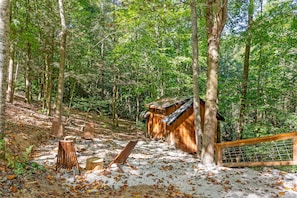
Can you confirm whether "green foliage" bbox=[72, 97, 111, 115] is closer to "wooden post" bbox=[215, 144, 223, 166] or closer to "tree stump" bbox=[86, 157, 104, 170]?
"tree stump" bbox=[86, 157, 104, 170]

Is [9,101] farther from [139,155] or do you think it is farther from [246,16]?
[246,16]

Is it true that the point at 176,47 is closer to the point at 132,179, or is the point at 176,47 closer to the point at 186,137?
the point at 186,137

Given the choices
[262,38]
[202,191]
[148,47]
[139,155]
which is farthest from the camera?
[148,47]

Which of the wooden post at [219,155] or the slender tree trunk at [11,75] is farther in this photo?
the slender tree trunk at [11,75]

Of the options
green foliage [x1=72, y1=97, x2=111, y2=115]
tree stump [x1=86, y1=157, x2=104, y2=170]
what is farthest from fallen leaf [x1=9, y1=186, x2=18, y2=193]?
green foliage [x1=72, y1=97, x2=111, y2=115]

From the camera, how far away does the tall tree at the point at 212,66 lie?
757 centimetres

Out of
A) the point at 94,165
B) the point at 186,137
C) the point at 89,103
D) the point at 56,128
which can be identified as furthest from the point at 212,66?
the point at 89,103

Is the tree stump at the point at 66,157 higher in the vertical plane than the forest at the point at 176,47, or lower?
lower

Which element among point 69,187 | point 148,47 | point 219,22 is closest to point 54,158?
point 69,187

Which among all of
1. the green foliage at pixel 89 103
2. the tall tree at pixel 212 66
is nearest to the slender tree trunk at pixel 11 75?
the green foliage at pixel 89 103

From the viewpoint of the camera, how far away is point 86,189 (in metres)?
5.25

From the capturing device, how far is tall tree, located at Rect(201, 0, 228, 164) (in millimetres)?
7566

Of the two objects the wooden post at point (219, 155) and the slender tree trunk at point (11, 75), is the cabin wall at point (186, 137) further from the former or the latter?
the slender tree trunk at point (11, 75)

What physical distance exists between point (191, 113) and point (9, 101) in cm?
1113
